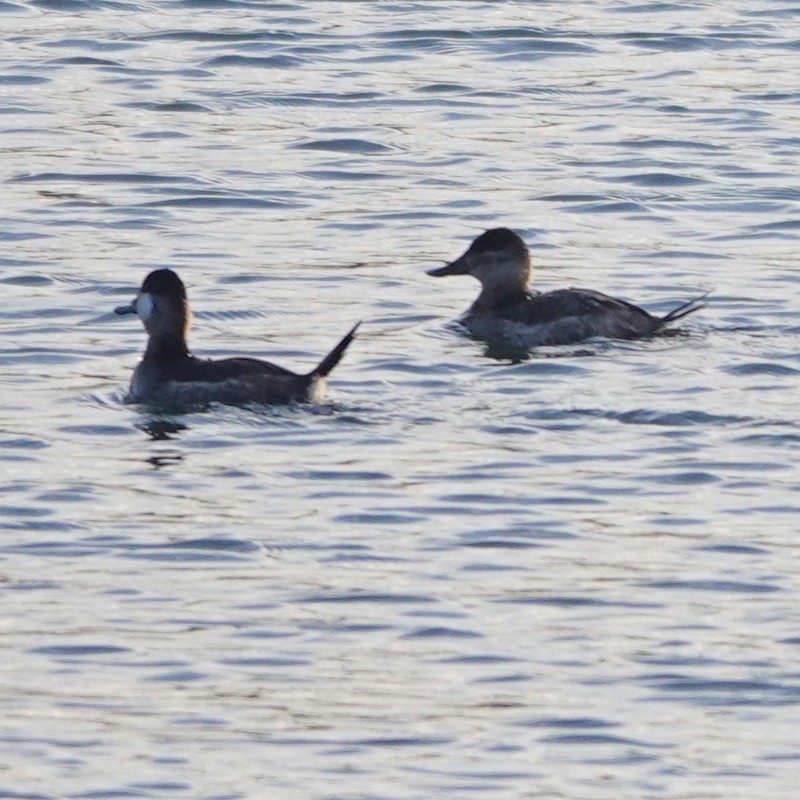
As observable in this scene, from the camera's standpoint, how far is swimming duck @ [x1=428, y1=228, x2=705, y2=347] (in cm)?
1408

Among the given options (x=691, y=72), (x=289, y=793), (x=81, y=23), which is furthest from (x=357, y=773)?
(x=81, y=23)

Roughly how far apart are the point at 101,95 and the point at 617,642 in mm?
12554

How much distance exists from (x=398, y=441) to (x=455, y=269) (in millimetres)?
3514

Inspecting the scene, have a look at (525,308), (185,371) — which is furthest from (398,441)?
(525,308)

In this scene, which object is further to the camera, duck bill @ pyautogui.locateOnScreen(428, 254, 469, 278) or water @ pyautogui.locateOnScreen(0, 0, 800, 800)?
duck bill @ pyautogui.locateOnScreen(428, 254, 469, 278)

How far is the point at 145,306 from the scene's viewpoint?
1309 centimetres

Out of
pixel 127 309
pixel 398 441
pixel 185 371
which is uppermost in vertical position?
pixel 127 309

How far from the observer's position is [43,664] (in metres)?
8.80

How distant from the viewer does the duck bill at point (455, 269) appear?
15.2 m

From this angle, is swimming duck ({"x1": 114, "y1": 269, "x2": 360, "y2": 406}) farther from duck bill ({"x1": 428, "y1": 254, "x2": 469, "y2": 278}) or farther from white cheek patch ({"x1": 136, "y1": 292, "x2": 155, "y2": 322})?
duck bill ({"x1": 428, "y1": 254, "x2": 469, "y2": 278})

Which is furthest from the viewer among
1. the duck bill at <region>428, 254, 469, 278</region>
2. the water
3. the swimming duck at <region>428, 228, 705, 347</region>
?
the duck bill at <region>428, 254, 469, 278</region>

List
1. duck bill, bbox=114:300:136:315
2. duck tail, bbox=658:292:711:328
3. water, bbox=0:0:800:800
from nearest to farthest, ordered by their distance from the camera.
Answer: water, bbox=0:0:800:800 → duck bill, bbox=114:300:136:315 → duck tail, bbox=658:292:711:328

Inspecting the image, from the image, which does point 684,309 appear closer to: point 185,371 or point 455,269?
point 455,269

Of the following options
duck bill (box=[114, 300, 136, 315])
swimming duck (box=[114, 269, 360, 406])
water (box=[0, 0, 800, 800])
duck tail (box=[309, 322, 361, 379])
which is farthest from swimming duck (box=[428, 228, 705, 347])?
duck bill (box=[114, 300, 136, 315])
